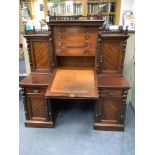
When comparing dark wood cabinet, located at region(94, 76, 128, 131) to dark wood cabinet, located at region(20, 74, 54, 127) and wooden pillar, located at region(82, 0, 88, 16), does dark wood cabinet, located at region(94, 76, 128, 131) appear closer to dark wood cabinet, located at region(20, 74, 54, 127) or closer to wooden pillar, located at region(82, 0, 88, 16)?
dark wood cabinet, located at region(20, 74, 54, 127)

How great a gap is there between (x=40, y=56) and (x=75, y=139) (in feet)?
3.63

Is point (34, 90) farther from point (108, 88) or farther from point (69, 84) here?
point (108, 88)

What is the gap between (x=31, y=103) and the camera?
2111mm

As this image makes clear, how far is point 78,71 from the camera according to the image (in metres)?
2.12

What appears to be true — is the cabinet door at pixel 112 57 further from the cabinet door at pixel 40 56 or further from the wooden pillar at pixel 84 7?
the wooden pillar at pixel 84 7

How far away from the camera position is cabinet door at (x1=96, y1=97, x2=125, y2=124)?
6.61 feet

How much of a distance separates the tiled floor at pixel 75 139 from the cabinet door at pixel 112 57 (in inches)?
29.0

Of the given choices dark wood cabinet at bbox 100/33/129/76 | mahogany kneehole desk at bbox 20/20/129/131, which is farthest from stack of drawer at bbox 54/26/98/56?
dark wood cabinet at bbox 100/33/129/76

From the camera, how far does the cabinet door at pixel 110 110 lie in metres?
2.01
